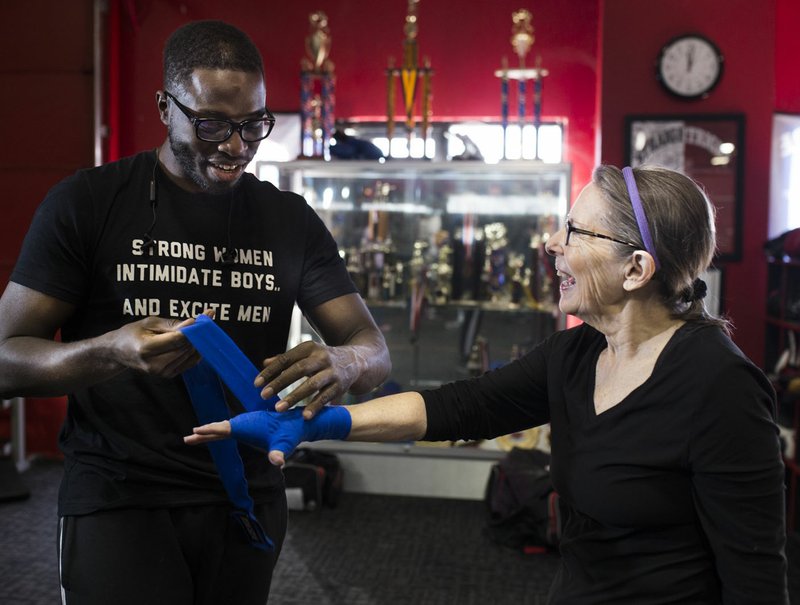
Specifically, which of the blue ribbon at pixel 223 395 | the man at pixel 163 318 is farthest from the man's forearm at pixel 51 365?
the blue ribbon at pixel 223 395

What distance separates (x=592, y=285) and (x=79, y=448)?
979 mm

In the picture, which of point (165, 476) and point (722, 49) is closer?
point (165, 476)

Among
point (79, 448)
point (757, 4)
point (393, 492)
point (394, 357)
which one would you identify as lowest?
point (393, 492)

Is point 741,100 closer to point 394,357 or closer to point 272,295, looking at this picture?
point 394,357

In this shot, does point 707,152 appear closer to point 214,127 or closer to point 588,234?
point 588,234

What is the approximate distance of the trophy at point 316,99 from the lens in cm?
496

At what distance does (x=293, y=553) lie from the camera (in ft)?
12.5

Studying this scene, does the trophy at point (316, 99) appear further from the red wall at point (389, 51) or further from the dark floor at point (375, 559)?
the dark floor at point (375, 559)

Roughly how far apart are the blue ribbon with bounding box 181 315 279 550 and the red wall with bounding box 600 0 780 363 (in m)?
3.67

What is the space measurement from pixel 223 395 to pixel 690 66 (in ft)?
12.9

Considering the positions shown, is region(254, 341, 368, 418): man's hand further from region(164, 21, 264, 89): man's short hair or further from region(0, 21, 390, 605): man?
region(164, 21, 264, 89): man's short hair

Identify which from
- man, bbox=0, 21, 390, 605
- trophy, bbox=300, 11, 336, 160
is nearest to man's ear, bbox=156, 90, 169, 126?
man, bbox=0, 21, 390, 605

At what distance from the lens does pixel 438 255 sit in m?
4.93

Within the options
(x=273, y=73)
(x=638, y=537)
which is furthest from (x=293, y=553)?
(x=273, y=73)
